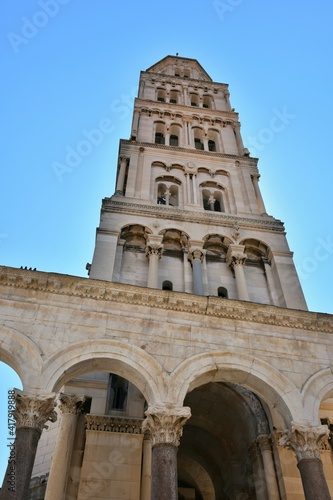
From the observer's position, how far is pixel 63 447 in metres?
12.5

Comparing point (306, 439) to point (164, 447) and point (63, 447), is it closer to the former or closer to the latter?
point (164, 447)

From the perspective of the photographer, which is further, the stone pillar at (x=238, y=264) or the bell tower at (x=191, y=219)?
the bell tower at (x=191, y=219)

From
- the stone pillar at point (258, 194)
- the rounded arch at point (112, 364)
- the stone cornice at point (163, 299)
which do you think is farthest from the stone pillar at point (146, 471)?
the stone pillar at point (258, 194)

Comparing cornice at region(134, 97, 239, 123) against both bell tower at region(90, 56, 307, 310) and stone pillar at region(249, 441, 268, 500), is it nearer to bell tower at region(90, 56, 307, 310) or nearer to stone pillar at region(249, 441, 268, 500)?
bell tower at region(90, 56, 307, 310)

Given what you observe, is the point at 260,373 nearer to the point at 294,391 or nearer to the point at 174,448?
the point at 294,391

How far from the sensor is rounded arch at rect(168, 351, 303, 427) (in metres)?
11.2

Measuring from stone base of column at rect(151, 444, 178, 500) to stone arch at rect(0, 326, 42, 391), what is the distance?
3.27 m

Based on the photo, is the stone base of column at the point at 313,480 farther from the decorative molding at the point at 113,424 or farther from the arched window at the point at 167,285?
the arched window at the point at 167,285

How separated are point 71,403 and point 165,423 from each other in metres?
4.35

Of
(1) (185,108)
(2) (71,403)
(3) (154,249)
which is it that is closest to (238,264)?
(3) (154,249)

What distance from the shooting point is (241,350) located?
12203 millimetres

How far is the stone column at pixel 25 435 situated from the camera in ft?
29.5

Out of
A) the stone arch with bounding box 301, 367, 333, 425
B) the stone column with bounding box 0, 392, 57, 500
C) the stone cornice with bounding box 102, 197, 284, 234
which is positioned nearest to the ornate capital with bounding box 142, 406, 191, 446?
the stone column with bounding box 0, 392, 57, 500

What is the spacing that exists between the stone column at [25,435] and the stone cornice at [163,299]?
322 cm
